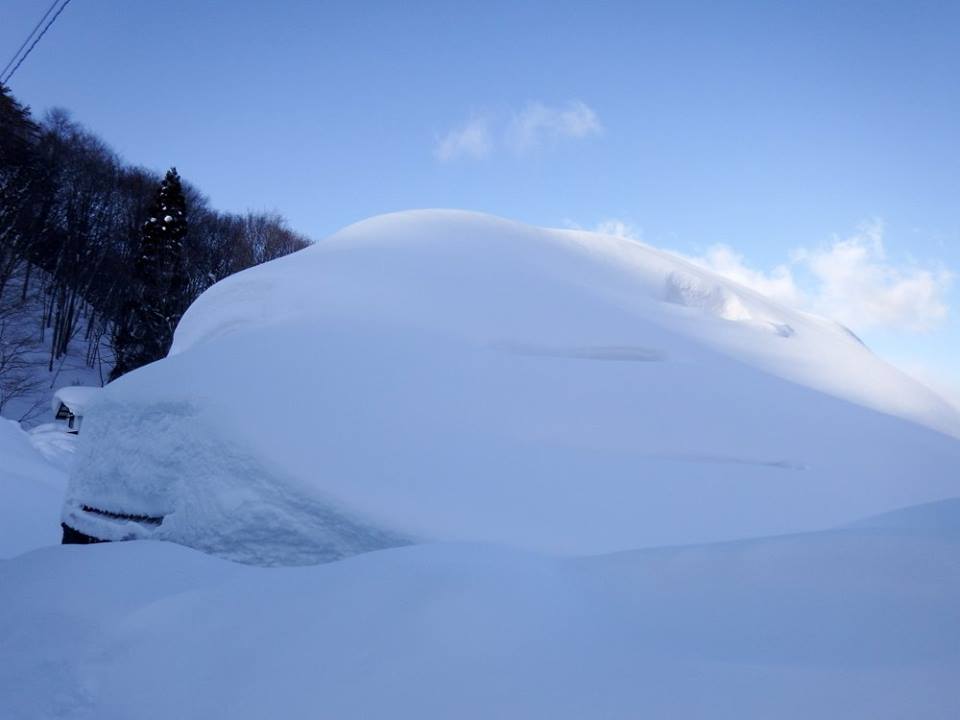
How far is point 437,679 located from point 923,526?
1.53 m

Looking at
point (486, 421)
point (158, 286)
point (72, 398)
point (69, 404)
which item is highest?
point (158, 286)

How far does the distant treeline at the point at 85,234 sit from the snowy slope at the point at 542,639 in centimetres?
2192

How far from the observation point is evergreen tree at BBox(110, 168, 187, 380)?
20.0 meters

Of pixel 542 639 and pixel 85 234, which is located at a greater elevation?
pixel 85 234

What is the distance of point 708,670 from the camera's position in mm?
1334

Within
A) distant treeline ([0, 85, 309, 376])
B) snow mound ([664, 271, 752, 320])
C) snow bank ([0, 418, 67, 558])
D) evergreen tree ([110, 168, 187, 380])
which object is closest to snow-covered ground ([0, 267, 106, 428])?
distant treeline ([0, 85, 309, 376])

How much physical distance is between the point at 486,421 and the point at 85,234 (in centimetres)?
2961

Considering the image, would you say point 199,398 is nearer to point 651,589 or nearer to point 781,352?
point 651,589

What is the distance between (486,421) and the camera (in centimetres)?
244

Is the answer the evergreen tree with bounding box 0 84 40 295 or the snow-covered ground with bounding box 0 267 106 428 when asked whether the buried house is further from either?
the evergreen tree with bounding box 0 84 40 295

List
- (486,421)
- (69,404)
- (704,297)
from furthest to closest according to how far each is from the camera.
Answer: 1. (69,404)
2. (704,297)
3. (486,421)

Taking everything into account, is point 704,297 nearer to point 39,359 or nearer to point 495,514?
point 495,514

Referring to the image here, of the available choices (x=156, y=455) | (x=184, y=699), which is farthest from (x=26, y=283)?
(x=184, y=699)

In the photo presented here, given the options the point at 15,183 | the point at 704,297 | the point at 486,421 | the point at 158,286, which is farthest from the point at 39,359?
the point at 486,421
